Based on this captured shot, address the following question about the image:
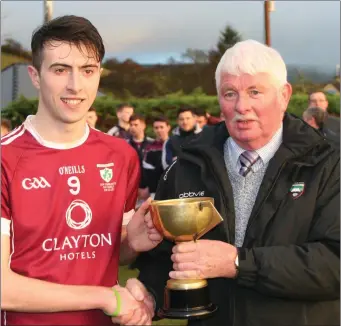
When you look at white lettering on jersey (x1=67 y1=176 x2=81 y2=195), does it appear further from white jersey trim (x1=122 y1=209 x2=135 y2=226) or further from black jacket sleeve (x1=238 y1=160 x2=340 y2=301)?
black jacket sleeve (x1=238 y1=160 x2=340 y2=301)

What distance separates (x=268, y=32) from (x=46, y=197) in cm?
2475

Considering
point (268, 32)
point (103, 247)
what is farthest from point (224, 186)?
point (268, 32)

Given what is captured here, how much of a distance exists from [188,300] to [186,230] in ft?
0.99

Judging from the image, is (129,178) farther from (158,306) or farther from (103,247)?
(158,306)

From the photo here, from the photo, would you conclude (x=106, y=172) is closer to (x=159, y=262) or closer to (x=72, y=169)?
(x=72, y=169)

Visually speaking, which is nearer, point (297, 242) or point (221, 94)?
point (297, 242)

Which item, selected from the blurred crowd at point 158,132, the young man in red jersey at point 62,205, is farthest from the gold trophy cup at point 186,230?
the blurred crowd at point 158,132

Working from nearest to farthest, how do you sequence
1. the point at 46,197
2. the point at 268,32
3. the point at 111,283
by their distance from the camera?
the point at 46,197
the point at 111,283
the point at 268,32

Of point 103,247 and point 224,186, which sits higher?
point 224,186

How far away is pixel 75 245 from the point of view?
2.59 m

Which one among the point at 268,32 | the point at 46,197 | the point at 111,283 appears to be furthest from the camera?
the point at 268,32

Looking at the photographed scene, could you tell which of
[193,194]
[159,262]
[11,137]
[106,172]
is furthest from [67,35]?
[159,262]

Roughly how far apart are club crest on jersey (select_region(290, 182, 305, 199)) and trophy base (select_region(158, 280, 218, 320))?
0.55 m

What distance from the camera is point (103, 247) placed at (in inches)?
105
